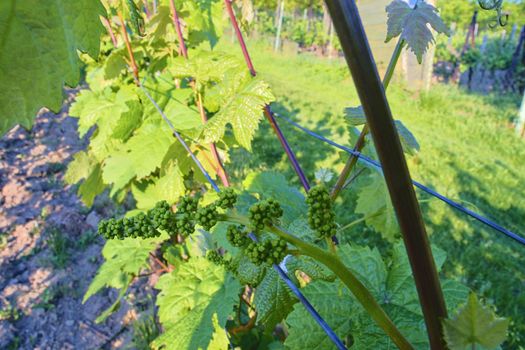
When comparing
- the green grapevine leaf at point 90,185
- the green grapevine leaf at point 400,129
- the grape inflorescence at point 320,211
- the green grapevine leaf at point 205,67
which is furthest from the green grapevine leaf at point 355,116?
the green grapevine leaf at point 90,185

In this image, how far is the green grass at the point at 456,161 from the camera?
3.29m

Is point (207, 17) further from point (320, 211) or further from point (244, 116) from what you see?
point (320, 211)

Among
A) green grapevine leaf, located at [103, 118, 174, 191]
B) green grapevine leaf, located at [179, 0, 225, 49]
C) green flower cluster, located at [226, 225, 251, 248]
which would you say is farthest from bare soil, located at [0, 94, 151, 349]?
green flower cluster, located at [226, 225, 251, 248]

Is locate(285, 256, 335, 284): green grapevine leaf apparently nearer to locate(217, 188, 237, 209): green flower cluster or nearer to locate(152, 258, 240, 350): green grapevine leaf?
locate(217, 188, 237, 209): green flower cluster

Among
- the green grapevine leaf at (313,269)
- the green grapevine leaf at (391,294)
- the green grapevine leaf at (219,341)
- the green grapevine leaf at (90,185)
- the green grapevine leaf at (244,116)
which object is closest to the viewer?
the green grapevine leaf at (313,269)

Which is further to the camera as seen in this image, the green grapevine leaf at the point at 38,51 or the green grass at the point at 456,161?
the green grass at the point at 456,161

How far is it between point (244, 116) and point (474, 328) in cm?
88

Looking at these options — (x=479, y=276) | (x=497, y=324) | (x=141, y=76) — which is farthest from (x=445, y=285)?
(x=479, y=276)

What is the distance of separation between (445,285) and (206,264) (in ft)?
2.98

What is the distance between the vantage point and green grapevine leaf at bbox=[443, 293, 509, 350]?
0.45m

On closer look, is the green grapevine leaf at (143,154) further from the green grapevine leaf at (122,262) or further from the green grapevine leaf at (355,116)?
the green grapevine leaf at (355,116)

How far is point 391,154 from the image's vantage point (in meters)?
0.44

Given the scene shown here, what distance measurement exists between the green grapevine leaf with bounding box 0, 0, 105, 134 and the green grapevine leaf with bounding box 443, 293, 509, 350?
487 millimetres

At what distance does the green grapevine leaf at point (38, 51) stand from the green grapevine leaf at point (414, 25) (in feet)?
1.69
